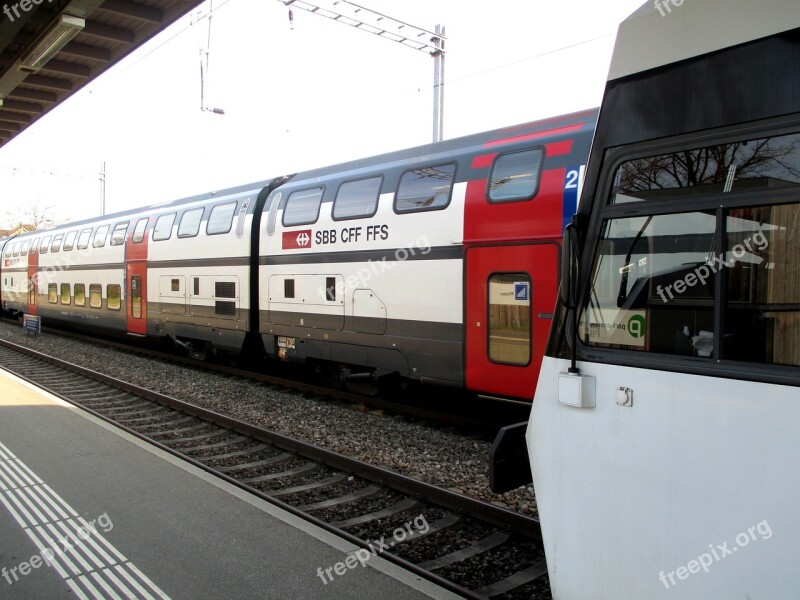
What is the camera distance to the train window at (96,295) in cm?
1642

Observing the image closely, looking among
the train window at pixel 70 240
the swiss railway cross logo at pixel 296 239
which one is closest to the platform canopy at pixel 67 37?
the swiss railway cross logo at pixel 296 239

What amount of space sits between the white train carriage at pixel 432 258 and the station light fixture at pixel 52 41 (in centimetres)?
375

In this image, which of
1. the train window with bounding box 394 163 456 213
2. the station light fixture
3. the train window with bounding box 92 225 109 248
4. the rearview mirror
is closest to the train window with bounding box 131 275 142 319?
the train window with bounding box 92 225 109 248

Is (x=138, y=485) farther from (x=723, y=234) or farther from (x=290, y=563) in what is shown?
(x=723, y=234)

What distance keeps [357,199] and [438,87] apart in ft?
19.8

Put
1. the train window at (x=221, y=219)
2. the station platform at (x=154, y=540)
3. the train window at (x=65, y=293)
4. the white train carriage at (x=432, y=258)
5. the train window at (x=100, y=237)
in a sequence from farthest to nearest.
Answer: the train window at (x=65, y=293)
the train window at (x=100, y=237)
the train window at (x=221, y=219)
the white train carriage at (x=432, y=258)
the station platform at (x=154, y=540)

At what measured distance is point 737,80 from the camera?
7.76 feet

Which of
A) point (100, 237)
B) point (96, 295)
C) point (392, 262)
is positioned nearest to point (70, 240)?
point (100, 237)

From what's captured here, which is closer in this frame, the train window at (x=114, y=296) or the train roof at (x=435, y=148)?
the train roof at (x=435, y=148)

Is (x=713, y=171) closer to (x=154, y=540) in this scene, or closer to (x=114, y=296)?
(x=154, y=540)

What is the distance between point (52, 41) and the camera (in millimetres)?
7383

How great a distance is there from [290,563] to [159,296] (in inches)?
425

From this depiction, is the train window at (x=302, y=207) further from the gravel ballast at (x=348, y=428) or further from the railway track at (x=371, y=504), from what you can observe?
the railway track at (x=371, y=504)

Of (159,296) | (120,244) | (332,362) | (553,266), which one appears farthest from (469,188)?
(120,244)
